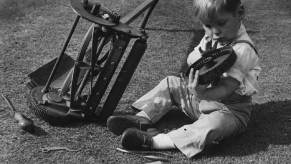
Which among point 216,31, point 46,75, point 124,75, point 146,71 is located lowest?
point 146,71

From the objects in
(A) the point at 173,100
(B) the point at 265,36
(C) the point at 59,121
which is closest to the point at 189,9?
(B) the point at 265,36

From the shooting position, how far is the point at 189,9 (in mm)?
5715

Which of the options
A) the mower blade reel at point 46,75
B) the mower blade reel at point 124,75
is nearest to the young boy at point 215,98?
the mower blade reel at point 124,75

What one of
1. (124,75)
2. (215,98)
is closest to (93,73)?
(124,75)

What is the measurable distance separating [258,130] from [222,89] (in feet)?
1.59

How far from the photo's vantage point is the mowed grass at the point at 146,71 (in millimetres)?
3037

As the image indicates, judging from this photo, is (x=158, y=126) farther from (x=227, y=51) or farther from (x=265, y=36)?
(x=265, y=36)

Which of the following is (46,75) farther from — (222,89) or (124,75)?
(222,89)

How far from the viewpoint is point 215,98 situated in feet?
10.0

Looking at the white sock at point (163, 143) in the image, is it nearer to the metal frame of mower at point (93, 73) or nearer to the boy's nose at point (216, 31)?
the metal frame of mower at point (93, 73)

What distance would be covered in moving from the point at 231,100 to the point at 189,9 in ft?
8.91

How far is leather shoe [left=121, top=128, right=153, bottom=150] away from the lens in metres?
3.00

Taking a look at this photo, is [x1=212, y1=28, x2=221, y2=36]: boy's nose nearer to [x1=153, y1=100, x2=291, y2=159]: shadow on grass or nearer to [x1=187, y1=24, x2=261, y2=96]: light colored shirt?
[x1=187, y1=24, x2=261, y2=96]: light colored shirt

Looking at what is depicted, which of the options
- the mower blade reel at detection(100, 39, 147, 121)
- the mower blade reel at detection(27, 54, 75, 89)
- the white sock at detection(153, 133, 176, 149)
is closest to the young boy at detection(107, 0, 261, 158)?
the white sock at detection(153, 133, 176, 149)
